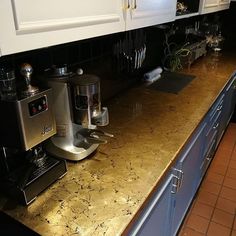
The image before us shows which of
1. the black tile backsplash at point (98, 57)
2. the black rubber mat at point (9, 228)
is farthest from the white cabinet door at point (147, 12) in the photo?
the black rubber mat at point (9, 228)

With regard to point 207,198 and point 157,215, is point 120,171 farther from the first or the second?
point 207,198

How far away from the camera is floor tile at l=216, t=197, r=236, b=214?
185 centimetres

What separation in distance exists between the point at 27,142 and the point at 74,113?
0.24m

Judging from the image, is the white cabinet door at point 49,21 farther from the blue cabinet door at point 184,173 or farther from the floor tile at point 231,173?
the floor tile at point 231,173

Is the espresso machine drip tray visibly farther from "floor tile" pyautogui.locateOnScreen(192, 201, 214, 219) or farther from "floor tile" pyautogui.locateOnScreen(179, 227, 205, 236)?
"floor tile" pyautogui.locateOnScreen(192, 201, 214, 219)

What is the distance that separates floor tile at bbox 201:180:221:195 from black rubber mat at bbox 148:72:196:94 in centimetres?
87

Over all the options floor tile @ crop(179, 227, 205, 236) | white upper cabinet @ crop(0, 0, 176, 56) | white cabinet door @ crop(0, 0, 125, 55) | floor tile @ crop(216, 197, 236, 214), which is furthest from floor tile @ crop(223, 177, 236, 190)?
white cabinet door @ crop(0, 0, 125, 55)

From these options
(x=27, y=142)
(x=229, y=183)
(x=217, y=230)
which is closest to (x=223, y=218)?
(x=217, y=230)

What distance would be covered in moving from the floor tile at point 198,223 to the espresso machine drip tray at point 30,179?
1.22m

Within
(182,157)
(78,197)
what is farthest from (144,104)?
(78,197)

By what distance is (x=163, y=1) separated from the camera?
1330 millimetres

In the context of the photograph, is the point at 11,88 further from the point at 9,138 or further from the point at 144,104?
the point at 144,104

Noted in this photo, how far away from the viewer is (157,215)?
103 cm

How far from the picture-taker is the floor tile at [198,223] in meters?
1.69
